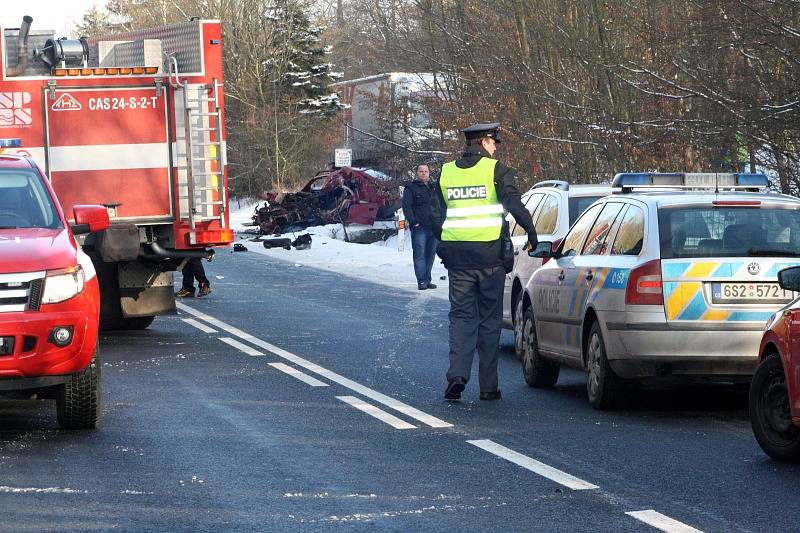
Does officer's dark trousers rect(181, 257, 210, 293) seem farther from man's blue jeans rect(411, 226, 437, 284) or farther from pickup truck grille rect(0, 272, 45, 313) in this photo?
pickup truck grille rect(0, 272, 45, 313)

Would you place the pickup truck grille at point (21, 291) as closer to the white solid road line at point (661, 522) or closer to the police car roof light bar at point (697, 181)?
the white solid road line at point (661, 522)

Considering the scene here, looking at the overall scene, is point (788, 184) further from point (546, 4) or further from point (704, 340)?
point (704, 340)

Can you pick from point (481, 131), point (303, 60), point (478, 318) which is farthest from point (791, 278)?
point (303, 60)

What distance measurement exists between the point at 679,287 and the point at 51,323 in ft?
12.6

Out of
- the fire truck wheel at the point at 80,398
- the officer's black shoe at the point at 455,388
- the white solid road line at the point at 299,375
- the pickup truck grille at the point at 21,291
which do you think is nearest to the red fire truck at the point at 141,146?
the white solid road line at the point at 299,375

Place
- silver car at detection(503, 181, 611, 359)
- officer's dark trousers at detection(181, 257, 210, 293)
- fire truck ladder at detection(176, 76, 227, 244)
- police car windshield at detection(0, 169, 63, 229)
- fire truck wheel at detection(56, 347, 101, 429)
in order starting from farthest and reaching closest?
officer's dark trousers at detection(181, 257, 210, 293)
fire truck ladder at detection(176, 76, 227, 244)
silver car at detection(503, 181, 611, 359)
police car windshield at detection(0, 169, 63, 229)
fire truck wheel at detection(56, 347, 101, 429)

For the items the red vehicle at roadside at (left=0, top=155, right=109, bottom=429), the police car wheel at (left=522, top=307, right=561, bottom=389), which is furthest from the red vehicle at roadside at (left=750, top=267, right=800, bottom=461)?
the red vehicle at roadside at (left=0, top=155, right=109, bottom=429)

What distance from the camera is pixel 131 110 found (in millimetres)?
15289

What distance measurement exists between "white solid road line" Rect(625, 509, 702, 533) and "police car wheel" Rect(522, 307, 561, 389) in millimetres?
4724

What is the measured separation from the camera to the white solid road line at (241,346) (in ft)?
44.7

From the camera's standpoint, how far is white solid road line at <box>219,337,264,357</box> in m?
13.6

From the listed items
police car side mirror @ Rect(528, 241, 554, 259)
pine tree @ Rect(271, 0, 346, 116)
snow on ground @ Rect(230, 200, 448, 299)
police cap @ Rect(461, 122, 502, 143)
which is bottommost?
snow on ground @ Rect(230, 200, 448, 299)

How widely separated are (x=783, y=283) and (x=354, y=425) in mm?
2884

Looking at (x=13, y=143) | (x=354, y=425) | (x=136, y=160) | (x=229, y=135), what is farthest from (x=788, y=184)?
(x=229, y=135)
